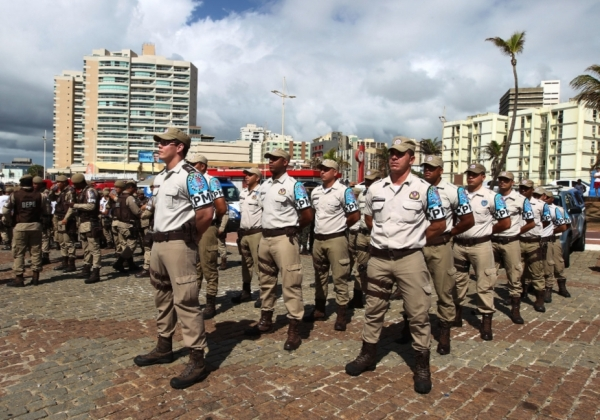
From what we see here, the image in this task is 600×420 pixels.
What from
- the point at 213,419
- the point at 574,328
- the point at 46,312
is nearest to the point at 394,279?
the point at 213,419

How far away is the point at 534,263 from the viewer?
7.27m

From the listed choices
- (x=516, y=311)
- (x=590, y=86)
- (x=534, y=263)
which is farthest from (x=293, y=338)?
(x=590, y=86)

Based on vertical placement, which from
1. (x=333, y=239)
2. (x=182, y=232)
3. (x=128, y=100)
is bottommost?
(x=333, y=239)

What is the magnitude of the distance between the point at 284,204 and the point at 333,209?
930mm

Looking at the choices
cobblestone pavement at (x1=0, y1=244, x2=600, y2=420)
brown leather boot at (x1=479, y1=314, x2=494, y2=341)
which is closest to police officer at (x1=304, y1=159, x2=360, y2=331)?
cobblestone pavement at (x1=0, y1=244, x2=600, y2=420)

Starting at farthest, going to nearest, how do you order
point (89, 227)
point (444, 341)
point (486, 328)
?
point (89, 227) < point (486, 328) < point (444, 341)

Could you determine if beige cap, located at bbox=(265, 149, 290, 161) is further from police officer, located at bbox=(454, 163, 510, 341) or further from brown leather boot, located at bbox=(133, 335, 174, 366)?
police officer, located at bbox=(454, 163, 510, 341)

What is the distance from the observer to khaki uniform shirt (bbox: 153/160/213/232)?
413 cm

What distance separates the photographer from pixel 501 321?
6418 mm

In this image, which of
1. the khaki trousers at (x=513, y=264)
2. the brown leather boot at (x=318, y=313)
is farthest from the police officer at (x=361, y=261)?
the khaki trousers at (x=513, y=264)

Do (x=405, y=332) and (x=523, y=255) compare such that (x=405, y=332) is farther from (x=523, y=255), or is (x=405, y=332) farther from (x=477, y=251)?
(x=523, y=255)

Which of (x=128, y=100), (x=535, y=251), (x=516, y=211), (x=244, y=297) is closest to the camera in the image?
→ (x=516, y=211)

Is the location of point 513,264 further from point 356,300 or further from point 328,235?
point 328,235

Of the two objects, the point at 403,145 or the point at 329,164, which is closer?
the point at 403,145
